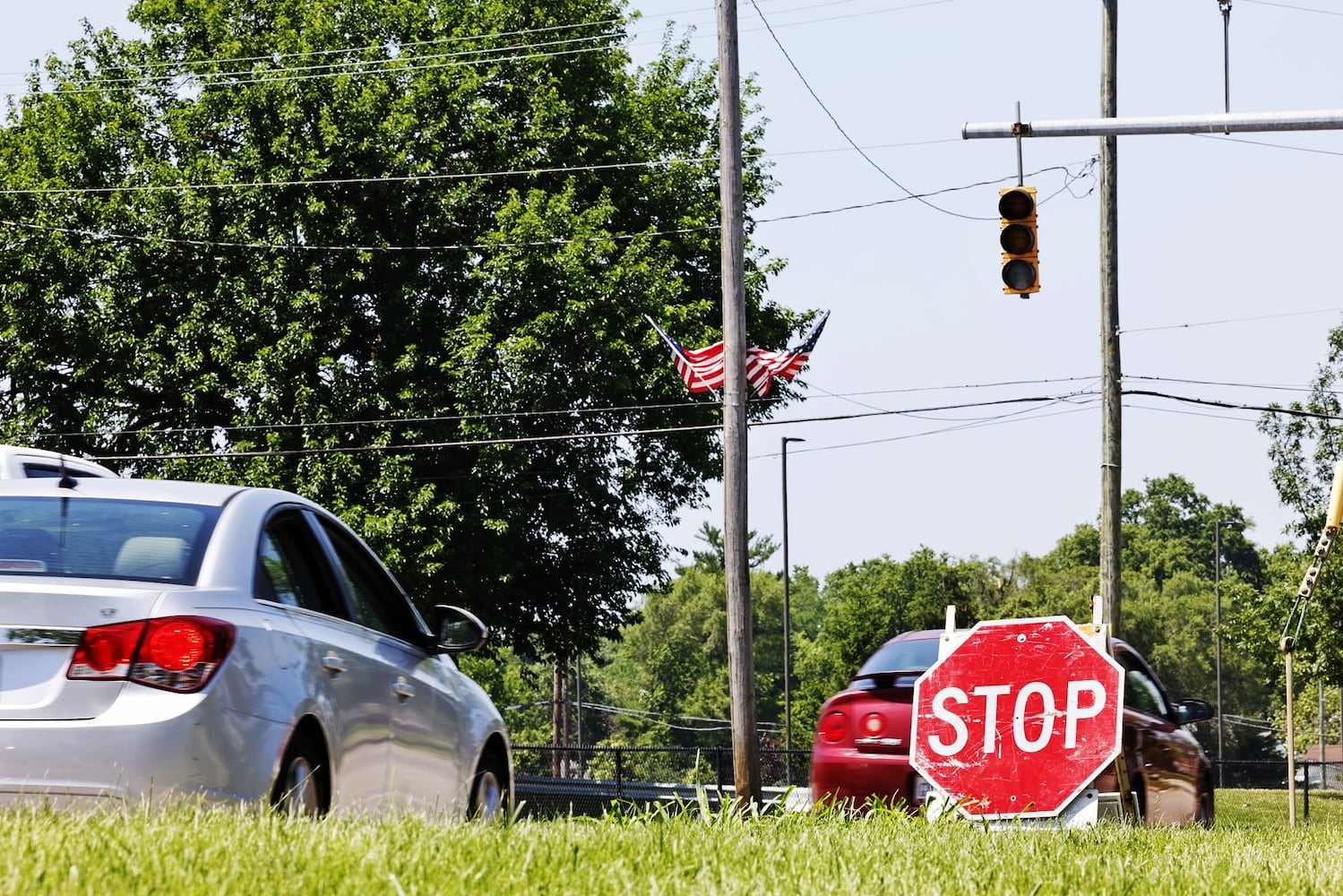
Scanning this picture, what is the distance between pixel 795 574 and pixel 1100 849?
6887 inches

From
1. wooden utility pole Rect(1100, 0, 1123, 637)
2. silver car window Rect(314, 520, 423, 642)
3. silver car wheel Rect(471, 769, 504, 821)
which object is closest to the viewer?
silver car window Rect(314, 520, 423, 642)

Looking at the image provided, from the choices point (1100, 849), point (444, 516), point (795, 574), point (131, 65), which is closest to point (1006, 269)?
point (1100, 849)

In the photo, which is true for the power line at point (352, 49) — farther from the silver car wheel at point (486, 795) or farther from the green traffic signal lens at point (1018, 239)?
the silver car wheel at point (486, 795)

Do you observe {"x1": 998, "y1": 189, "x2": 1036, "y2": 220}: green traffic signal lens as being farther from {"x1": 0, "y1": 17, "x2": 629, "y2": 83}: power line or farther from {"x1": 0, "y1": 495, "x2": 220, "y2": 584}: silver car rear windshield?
{"x1": 0, "y1": 17, "x2": 629, "y2": 83}: power line

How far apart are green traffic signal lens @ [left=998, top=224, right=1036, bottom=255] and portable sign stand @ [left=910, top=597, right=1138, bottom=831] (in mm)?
7216

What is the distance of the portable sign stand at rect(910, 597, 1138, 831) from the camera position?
885 centimetres

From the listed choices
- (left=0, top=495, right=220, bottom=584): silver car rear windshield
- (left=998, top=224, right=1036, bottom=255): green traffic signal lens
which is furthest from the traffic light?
(left=0, top=495, right=220, bottom=584): silver car rear windshield

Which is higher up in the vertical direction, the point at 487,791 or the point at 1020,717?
the point at 1020,717

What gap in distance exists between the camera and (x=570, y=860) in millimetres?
4715

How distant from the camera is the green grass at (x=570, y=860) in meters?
3.96

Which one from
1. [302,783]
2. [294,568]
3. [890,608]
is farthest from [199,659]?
[890,608]

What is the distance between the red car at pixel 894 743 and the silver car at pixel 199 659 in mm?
4720

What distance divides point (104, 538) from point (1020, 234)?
38.1 ft

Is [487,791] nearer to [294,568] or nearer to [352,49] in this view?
[294,568]
